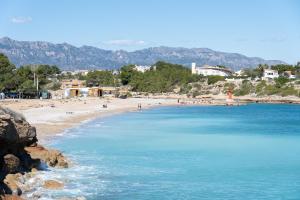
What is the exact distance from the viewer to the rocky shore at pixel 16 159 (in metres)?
17.4

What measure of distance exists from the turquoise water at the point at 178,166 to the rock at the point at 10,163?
1946 mm

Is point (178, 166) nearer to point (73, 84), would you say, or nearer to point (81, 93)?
point (81, 93)

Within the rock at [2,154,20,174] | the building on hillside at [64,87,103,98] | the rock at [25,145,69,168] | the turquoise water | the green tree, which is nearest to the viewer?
the rock at [2,154,20,174]

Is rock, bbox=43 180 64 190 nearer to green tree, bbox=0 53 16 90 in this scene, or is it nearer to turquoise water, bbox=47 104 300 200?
turquoise water, bbox=47 104 300 200

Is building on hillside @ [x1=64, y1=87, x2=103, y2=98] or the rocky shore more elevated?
building on hillside @ [x1=64, y1=87, x2=103, y2=98]

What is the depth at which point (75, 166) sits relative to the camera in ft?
79.5

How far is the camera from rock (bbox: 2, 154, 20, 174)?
1895 cm

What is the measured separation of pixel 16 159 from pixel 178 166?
8.84m

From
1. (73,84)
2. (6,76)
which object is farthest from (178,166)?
(73,84)

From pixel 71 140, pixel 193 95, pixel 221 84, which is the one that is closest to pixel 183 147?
pixel 71 140

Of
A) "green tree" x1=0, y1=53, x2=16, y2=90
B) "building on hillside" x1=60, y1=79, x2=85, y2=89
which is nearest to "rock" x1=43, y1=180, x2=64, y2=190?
"green tree" x1=0, y1=53, x2=16, y2=90

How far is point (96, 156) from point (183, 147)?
7629mm

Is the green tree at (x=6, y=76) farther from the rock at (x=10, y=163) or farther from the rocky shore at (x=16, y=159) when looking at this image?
the rock at (x=10, y=163)

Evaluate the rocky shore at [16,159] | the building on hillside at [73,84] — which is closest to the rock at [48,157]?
the rocky shore at [16,159]
